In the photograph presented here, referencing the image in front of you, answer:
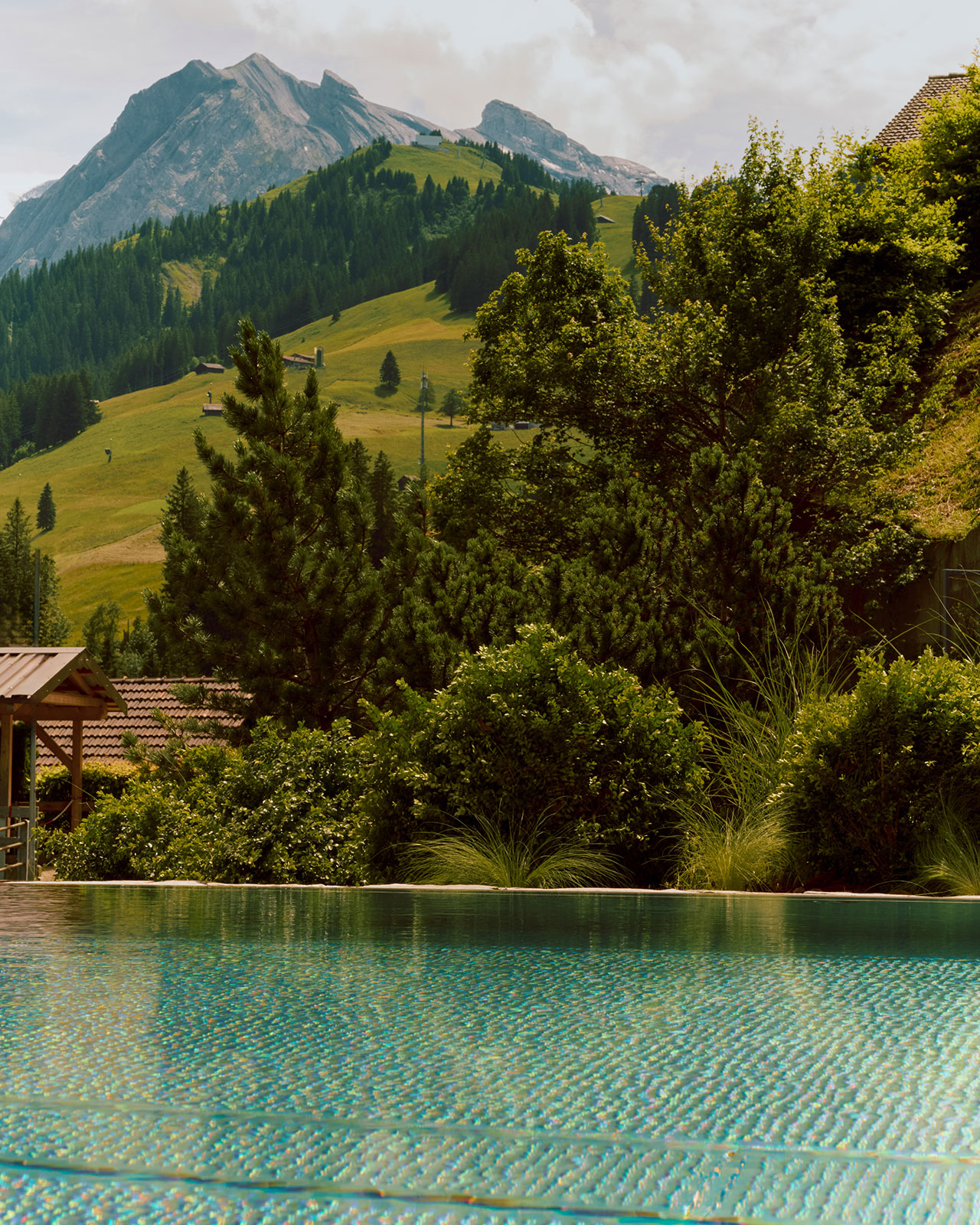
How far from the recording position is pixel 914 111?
29.7m

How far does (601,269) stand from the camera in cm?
2019

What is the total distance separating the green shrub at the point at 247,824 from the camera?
24.2ft

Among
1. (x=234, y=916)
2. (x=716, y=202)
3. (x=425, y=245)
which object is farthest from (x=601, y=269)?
(x=425, y=245)

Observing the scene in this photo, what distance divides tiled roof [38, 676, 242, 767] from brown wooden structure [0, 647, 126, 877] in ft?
25.5

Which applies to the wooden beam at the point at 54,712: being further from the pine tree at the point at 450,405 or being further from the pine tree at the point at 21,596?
the pine tree at the point at 450,405

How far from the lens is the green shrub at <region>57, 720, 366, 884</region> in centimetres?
739

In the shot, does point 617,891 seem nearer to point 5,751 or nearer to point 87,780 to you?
point 5,751

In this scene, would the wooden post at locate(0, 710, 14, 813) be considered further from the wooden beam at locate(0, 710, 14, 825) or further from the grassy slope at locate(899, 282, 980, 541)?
the grassy slope at locate(899, 282, 980, 541)

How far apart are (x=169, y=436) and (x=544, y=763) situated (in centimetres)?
13703

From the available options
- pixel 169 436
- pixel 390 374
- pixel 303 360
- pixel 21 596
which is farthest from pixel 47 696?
pixel 303 360

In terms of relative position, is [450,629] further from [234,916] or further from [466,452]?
[466,452]

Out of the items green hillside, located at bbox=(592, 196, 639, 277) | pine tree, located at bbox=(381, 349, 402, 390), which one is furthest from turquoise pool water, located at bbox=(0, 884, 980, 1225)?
green hillside, located at bbox=(592, 196, 639, 277)

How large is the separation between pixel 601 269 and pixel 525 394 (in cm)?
310

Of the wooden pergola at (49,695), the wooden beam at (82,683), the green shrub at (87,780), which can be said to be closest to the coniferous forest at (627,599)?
the wooden pergola at (49,695)
